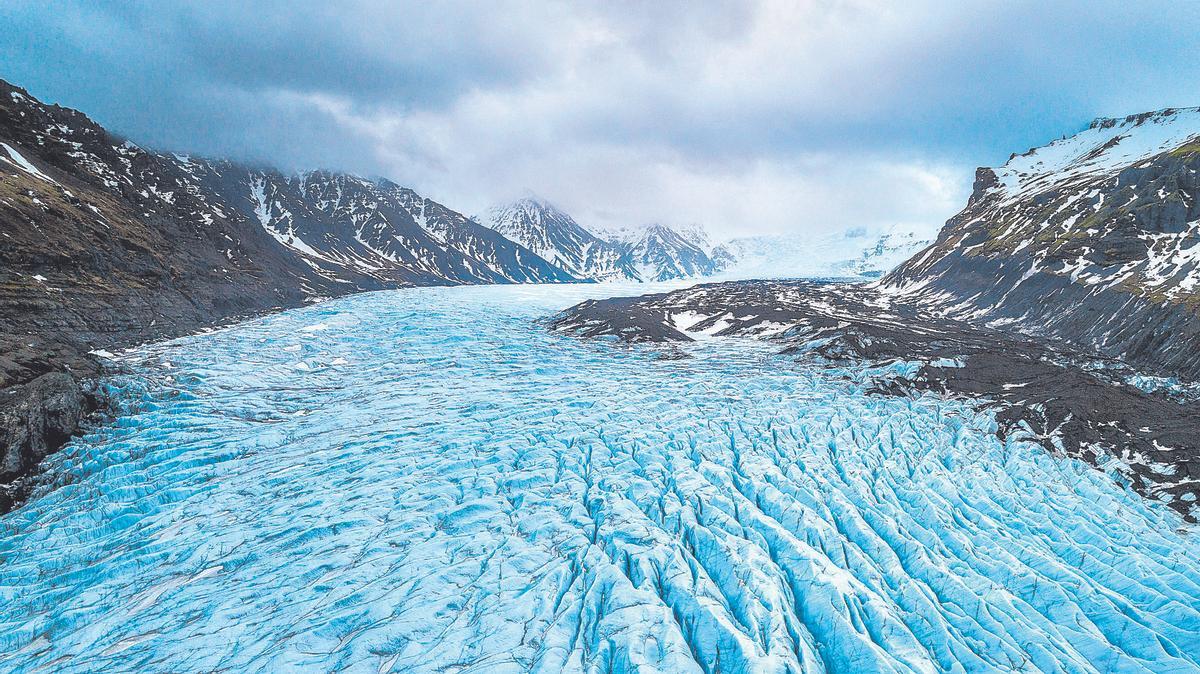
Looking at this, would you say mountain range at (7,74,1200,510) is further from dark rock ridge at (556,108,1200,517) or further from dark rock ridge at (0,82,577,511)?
dark rock ridge at (556,108,1200,517)

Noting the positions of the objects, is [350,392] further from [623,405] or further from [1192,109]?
[1192,109]

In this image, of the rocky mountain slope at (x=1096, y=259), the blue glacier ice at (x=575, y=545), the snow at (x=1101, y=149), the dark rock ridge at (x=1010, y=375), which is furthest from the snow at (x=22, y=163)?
the snow at (x=1101, y=149)

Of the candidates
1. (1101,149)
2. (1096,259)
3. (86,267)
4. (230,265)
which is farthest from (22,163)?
(1101,149)

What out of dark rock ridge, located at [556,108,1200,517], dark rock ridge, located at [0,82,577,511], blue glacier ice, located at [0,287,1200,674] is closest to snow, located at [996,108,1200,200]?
dark rock ridge, located at [556,108,1200,517]

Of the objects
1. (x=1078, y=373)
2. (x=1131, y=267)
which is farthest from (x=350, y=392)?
(x=1131, y=267)

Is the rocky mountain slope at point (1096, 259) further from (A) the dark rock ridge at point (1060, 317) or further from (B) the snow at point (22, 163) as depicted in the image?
(B) the snow at point (22, 163)
